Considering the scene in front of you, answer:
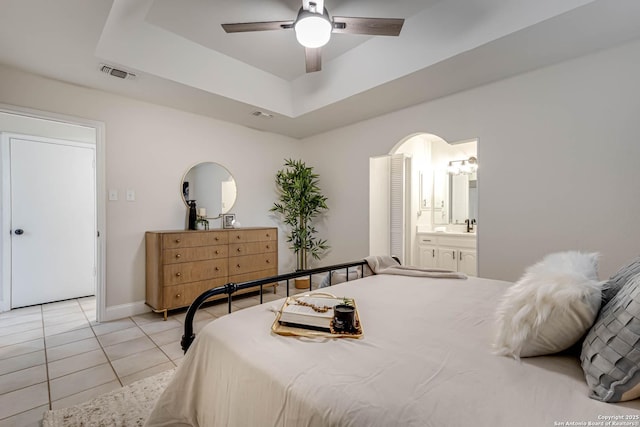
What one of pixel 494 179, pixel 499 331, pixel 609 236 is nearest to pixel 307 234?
pixel 494 179

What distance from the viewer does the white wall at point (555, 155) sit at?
7.26 feet

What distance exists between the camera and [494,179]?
2.83 m

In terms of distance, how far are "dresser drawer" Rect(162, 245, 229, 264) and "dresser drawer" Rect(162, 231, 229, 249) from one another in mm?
45

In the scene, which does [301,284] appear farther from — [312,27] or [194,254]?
[312,27]

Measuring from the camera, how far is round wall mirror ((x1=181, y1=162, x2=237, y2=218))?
370 centimetres

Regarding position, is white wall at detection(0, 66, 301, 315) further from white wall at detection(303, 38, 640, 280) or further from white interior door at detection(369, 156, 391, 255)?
white wall at detection(303, 38, 640, 280)

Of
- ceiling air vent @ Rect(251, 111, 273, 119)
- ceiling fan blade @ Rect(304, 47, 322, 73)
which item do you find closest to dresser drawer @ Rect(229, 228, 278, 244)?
ceiling air vent @ Rect(251, 111, 273, 119)

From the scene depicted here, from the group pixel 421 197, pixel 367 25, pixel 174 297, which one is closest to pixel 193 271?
pixel 174 297

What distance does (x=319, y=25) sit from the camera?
1943 mm

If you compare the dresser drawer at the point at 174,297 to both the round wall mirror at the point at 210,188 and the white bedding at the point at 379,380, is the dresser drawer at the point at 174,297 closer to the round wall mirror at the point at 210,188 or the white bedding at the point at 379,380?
the round wall mirror at the point at 210,188

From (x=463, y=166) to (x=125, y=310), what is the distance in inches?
193

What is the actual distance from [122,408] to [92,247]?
313 centimetres

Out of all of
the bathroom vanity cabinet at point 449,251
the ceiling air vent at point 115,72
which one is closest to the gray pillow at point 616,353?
the bathroom vanity cabinet at point 449,251

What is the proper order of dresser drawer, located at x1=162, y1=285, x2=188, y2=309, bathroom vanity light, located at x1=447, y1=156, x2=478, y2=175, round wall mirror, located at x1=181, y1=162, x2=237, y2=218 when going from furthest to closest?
bathroom vanity light, located at x1=447, y1=156, x2=478, y2=175 → round wall mirror, located at x1=181, y1=162, x2=237, y2=218 → dresser drawer, located at x1=162, y1=285, x2=188, y2=309
